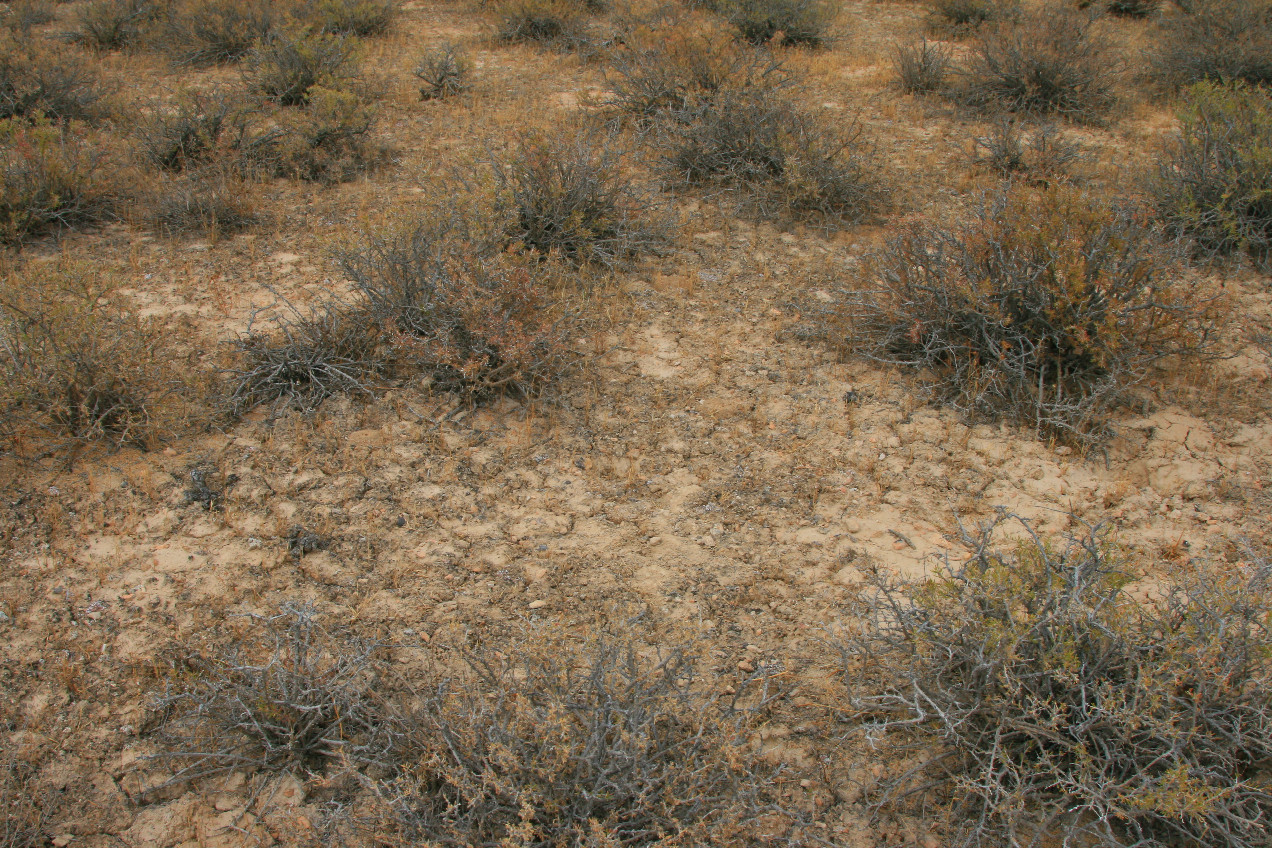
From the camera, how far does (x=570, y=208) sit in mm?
5129

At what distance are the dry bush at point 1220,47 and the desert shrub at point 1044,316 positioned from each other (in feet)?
13.6

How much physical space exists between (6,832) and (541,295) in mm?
3068

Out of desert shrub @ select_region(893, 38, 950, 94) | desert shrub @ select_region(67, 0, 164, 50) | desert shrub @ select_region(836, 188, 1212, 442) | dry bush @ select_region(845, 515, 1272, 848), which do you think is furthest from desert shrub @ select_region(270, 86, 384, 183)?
dry bush @ select_region(845, 515, 1272, 848)

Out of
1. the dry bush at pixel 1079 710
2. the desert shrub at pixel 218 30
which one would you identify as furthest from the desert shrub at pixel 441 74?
the dry bush at pixel 1079 710

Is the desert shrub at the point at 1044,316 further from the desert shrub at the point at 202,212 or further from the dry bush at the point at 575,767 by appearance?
the desert shrub at the point at 202,212

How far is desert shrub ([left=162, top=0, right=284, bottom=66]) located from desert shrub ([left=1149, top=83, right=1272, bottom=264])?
7724 mm

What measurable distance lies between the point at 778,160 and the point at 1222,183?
2.68 meters

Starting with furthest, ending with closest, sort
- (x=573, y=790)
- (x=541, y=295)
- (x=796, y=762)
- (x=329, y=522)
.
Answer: (x=541, y=295) → (x=329, y=522) → (x=796, y=762) → (x=573, y=790)

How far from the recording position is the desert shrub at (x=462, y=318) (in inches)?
157

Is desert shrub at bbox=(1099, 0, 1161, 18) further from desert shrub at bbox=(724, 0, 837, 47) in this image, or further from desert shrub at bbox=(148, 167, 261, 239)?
desert shrub at bbox=(148, 167, 261, 239)

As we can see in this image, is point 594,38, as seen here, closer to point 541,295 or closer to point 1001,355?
point 541,295

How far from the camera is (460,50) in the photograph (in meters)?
8.31

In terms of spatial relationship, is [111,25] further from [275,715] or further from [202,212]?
[275,715]

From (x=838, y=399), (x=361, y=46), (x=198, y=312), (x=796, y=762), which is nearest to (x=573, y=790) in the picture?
(x=796, y=762)
